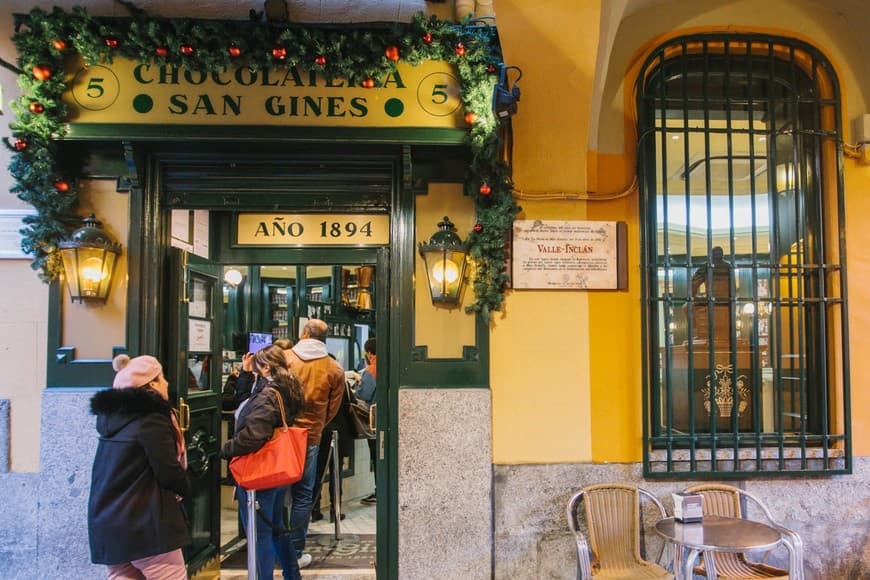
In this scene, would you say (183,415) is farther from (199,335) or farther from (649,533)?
(649,533)

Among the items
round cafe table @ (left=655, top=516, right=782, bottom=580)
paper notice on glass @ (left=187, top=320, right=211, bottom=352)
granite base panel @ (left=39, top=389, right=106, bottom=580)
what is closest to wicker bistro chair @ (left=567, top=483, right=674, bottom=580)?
round cafe table @ (left=655, top=516, right=782, bottom=580)

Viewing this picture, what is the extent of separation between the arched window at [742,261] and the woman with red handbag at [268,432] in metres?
2.55

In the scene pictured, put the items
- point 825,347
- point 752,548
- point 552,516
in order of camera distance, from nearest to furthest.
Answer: point 752,548
point 552,516
point 825,347

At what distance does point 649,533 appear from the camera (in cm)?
435

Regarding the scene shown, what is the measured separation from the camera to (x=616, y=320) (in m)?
4.41

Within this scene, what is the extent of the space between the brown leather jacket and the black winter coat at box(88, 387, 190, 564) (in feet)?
4.65

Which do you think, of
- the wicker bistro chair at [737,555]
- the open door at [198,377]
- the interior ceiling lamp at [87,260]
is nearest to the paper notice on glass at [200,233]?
the open door at [198,377]

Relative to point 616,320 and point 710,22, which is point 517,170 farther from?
point 710,22

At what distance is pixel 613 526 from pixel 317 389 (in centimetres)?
233

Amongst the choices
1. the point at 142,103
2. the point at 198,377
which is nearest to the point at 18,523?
the point at 198,377

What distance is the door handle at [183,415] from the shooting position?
4.31 m

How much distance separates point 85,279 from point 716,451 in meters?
4.66

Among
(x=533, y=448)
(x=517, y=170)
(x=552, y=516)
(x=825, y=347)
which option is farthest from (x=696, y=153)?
(x=552, y=516)

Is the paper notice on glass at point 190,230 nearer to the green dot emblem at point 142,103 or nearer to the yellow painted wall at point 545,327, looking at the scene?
the green dot emblem at point 142,103
